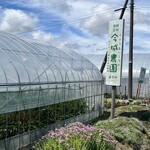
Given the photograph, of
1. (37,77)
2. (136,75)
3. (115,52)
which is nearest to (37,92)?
(37,77)

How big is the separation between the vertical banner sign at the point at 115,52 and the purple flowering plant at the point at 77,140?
21.1 feet

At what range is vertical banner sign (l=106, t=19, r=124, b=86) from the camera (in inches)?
552

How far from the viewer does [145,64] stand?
34969 millimetres

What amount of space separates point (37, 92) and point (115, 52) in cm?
438

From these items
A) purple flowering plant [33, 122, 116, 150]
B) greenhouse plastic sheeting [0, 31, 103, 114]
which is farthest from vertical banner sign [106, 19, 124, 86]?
purple flowering plant [33, 122, 116, 150]

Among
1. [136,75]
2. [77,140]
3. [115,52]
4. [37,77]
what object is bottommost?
[77,140]

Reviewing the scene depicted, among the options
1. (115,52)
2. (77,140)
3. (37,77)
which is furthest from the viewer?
(115,52)

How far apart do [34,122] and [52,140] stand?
372cm

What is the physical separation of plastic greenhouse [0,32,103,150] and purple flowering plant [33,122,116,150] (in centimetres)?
195

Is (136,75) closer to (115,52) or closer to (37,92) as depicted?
(115,52)

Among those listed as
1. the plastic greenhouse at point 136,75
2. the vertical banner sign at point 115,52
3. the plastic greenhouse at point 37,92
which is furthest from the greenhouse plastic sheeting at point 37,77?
the plastic greenhouse at point 136,75

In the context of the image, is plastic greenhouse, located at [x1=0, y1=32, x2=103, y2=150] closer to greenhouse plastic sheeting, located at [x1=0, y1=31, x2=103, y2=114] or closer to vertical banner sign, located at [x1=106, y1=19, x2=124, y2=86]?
greenhouse plastic sheeting, located at [x1=0, y1=31, x2=103, y2=114]

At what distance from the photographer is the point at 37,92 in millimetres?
11125

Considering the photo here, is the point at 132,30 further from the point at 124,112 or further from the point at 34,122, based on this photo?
the point at 34,122
